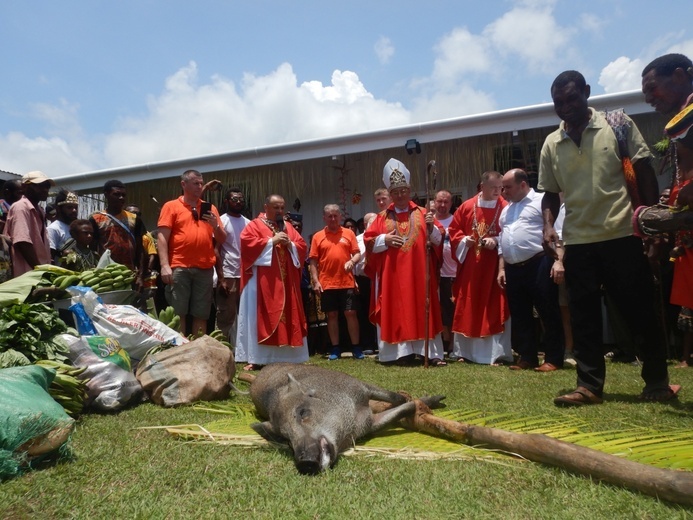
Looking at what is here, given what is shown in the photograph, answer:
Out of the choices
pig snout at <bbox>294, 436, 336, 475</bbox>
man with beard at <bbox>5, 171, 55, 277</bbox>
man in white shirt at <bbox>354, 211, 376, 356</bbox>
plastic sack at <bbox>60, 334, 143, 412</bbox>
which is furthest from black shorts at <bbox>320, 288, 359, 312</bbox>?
pig snout at <bbox>294, 436, 336, 475</bbox>

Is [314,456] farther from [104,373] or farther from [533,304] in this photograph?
[533,304]

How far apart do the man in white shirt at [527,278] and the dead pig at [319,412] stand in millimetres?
2740

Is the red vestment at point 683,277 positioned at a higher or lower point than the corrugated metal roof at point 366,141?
lower

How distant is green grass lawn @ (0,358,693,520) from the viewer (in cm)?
227

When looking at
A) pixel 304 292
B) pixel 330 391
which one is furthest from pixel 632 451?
pixel 304 292

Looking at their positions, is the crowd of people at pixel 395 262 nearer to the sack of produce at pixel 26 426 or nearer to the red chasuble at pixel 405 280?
the red chasuble at pixel 405 280

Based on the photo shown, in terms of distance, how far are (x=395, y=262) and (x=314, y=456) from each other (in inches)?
191

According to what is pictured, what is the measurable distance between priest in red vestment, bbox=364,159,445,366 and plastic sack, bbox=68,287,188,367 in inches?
114

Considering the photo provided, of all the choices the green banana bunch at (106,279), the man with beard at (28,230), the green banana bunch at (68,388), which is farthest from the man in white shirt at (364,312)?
the green banana bunch at (68,388)

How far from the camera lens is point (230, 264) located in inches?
318

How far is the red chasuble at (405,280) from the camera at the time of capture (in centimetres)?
721

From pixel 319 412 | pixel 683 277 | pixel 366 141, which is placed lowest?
pixel 319 412

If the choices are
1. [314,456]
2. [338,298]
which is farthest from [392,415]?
[338,298]

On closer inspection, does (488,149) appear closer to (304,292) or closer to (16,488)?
(304,292)
